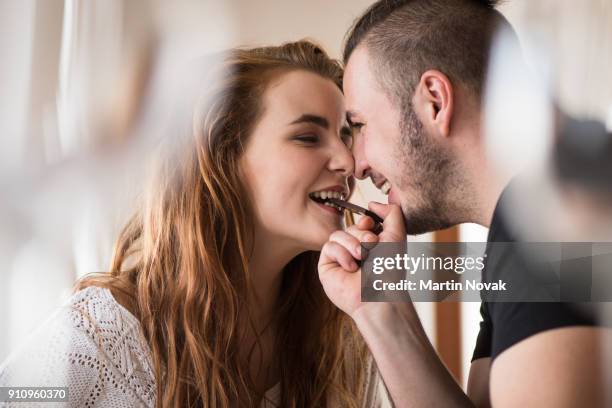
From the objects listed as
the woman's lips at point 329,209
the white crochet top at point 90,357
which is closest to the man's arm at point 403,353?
the woman's lips at point 329,209

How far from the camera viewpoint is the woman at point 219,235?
31.0 inches

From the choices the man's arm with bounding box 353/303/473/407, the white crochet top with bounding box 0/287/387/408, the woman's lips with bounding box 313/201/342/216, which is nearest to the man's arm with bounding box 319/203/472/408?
the man's arm with bounding box 353/303/473/407

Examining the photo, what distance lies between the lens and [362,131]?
29.8 inches

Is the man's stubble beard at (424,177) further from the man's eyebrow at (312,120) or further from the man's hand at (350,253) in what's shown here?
the man's eyebrow at (312,120)

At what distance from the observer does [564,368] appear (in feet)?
1.81

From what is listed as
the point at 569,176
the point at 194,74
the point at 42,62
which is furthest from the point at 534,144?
the point at 42,62

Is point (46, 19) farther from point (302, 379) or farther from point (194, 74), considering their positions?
point (302, 379)

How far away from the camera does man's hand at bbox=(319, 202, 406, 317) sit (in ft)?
2.36

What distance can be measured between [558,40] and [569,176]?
0.13m

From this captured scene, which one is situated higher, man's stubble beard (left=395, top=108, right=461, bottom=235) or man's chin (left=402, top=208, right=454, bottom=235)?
man's stubble beard (left=395, top=108, right=461, bottom=235)

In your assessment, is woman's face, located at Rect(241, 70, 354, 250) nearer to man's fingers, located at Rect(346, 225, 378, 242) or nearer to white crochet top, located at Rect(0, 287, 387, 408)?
man's fingers, located at Rect(346, 225, 378, 242)

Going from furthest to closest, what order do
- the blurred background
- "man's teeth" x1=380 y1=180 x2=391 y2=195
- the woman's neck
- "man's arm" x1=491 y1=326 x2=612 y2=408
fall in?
the woman's neck
"man's teeth" x1=380 y1=180 x2=391 y2=195
the blurred background
"man's arm" x1=491 y1=326 x2=612 y2=408

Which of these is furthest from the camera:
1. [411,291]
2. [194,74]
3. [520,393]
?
[194,74]

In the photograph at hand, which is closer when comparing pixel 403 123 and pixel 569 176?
pixel 569 176
